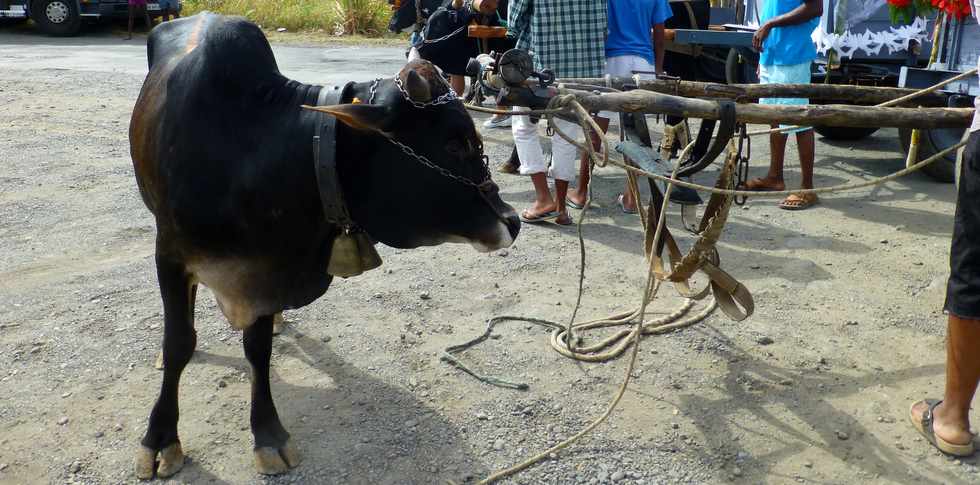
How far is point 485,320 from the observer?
4.30 meters

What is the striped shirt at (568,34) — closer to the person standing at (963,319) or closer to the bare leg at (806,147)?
the bare leg at (806,147)

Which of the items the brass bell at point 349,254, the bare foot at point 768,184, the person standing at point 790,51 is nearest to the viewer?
the brass bell at point 349,254

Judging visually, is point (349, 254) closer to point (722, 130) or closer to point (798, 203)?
point (722, 130)

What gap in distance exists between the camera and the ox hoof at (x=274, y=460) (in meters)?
3.08

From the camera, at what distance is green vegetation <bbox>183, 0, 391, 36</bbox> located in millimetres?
17562

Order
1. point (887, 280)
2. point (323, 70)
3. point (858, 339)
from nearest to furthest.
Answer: point (858, 339) → point (887, 280) → point (323, 70)

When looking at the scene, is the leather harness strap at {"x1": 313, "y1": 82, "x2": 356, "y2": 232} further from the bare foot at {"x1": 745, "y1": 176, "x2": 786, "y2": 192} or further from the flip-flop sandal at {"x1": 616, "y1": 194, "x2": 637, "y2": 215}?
the bare foot at {"x1": 745, "y1": 176, "x2": 786, "y2": 192}

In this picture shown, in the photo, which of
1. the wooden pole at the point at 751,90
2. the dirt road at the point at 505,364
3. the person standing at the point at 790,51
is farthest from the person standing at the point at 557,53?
the wooden pole at the point at 751,90

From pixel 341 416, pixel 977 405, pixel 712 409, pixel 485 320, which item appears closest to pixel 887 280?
pixel 977 405

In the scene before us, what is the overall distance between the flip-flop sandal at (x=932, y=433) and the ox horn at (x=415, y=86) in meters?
2.19

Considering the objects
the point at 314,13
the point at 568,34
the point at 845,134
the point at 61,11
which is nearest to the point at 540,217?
the point at 568,34

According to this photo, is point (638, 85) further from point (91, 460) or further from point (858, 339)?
point (91, 460)

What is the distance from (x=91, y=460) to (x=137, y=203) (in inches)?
128

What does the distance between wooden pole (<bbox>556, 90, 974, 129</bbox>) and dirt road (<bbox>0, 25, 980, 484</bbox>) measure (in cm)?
115
